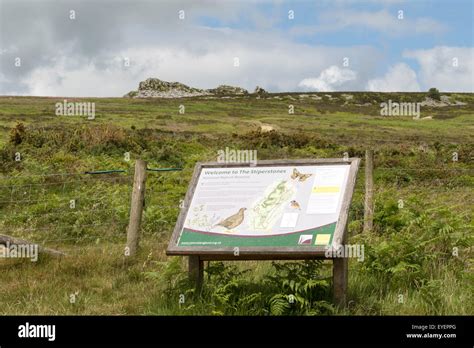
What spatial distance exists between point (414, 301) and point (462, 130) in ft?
166

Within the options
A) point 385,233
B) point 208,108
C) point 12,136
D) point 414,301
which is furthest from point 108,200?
point 208,108

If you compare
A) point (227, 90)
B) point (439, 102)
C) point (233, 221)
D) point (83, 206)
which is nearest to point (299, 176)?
point (233, 221)

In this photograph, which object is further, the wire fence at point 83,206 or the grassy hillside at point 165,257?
the wire fence at point 83,206

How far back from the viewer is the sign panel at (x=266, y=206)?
6.07m

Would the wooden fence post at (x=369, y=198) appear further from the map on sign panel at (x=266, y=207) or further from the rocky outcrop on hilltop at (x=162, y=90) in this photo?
the rocky outcrop on hilltop at (x=162, y=90)

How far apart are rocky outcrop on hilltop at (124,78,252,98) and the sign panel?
96.1 m

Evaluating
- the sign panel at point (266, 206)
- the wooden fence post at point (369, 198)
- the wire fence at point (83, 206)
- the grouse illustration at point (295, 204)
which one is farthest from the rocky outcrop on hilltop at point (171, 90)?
the grouse illustration at point (295, 204)

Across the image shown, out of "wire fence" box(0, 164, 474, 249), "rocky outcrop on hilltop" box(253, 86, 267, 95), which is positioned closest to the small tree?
"rocky outcrop on hilltop" box(253, 86, 267, 95)

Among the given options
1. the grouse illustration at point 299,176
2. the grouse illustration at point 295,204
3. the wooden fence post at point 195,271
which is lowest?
the wooden fence post at point 195,271

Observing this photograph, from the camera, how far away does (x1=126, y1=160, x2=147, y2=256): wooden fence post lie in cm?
866

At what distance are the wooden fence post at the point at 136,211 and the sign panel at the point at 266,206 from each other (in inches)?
83.7

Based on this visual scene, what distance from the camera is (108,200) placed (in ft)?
42.1

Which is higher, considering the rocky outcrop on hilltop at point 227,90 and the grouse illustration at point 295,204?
the rocky outcrop on hilltop at point 227,90
